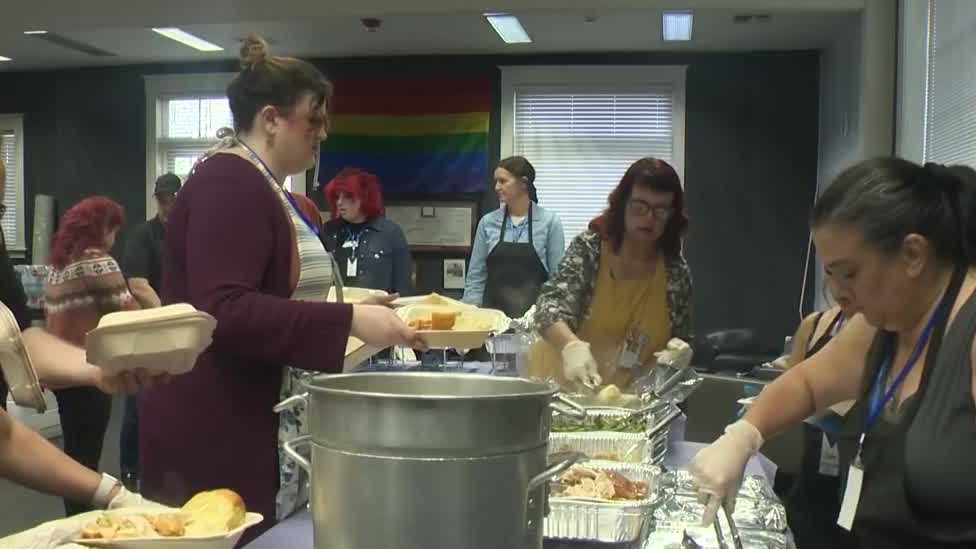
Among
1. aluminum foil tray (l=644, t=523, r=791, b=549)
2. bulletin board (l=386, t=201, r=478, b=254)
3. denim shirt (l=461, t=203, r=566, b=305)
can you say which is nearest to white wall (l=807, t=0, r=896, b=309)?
denim shirt (l=461, t=203, r=566, b=305)

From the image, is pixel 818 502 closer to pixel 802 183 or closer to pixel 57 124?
pixel 802 183

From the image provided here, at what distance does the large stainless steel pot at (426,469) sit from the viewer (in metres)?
0.75

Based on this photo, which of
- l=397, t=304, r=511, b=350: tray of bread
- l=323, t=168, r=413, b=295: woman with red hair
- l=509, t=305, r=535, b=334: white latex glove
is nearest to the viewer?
l=397, t=304, r=511, b=350: tray of bread

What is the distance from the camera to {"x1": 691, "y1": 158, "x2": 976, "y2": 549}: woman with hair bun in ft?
4.12

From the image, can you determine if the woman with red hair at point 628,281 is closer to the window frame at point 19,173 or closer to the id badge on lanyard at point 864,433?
the id badge on lanyard at point 864,433

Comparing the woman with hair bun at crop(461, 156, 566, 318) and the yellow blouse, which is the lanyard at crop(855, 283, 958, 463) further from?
the woman with hair bun at crop(461, 156, 566, 318)

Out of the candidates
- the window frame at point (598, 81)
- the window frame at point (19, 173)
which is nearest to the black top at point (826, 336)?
the window frame at point (598, 81)

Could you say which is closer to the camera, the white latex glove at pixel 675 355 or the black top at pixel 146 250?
the white latex glove at pixel 675 355

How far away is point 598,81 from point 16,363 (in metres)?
5.26

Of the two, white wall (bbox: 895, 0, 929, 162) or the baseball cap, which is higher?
white wall (bbox: 895, 0, 929, 162)

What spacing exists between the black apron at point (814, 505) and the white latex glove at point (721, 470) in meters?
0.57

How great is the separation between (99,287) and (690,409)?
6.90ft

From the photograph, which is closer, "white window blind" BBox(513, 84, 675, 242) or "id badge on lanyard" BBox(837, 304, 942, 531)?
"id badge on lanyard" BBox(837, 304, 942, 531)

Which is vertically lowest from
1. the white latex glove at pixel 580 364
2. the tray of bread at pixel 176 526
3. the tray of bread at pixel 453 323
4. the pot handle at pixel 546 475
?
the tray of bread at pixel 176 526
